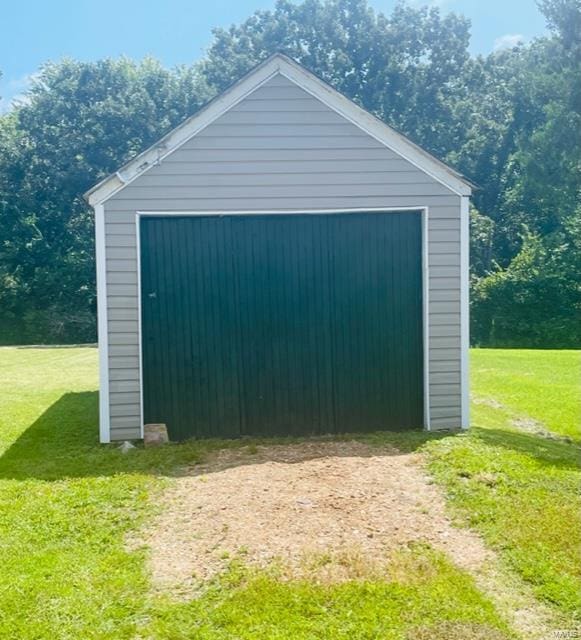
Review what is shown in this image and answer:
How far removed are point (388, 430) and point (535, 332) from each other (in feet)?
49.2

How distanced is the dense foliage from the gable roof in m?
14.4

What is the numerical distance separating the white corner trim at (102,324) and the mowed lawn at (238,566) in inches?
10.6

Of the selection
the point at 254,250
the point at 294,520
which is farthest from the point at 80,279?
the point at 294,520

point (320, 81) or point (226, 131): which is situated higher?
point (320, 81)

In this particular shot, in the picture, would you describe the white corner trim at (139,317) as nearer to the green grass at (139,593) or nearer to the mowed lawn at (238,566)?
the mowed lawn at (238,566)

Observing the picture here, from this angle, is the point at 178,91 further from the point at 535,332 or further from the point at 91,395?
the point at 91,395

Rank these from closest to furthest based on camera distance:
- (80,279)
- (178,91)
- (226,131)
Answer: (226,131)
(80,279)
(178,91)

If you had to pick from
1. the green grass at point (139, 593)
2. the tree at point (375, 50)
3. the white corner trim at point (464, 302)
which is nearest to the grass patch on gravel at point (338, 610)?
the green grass at point (139, 593)

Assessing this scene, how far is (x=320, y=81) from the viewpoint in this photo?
597cm

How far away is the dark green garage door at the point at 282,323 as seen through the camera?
19.9ft

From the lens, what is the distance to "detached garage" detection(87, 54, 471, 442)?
5.93m

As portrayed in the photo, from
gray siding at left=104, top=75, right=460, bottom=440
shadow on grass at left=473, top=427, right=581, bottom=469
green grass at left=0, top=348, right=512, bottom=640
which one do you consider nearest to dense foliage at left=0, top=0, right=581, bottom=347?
shadow on grass at left=473, top=427, right=581, bottom=469

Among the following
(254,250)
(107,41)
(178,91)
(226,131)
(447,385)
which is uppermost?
(107,41)

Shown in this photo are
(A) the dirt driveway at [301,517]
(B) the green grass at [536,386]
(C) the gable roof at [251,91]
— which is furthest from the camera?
(B) the green grass at [536,386]
